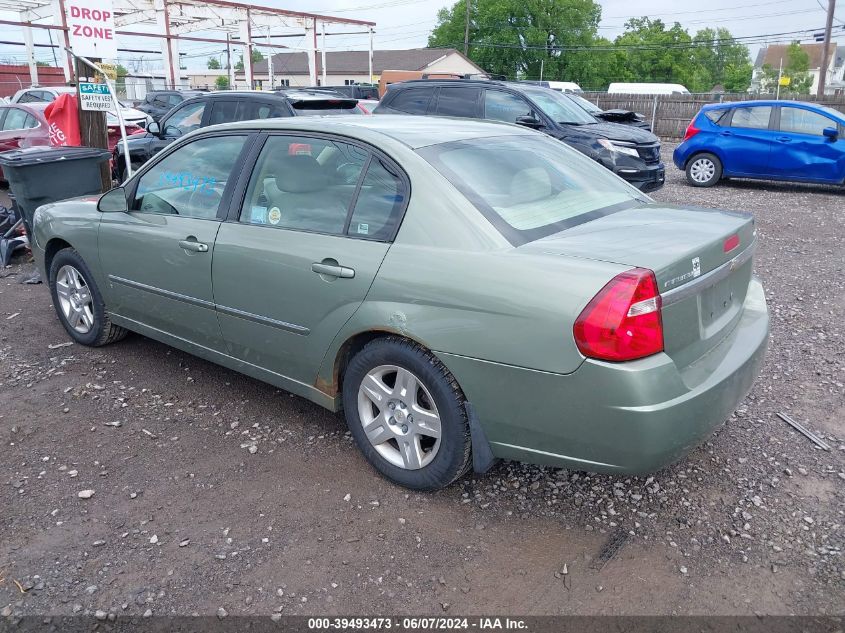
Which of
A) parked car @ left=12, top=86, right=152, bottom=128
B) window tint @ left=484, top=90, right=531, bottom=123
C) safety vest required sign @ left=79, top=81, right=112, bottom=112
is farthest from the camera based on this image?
parked car @ left=12, top=86, right=152, bottom=128

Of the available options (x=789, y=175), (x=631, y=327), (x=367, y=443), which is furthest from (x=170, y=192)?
(x=789, y=175)

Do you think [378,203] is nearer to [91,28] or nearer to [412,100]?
[91,28]

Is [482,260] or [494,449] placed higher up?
[482,260]

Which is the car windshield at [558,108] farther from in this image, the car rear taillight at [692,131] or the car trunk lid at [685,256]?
the car trunk lid at [685,256]

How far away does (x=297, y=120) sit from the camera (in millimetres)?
3812

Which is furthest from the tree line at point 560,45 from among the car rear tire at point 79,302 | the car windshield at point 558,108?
the car rear tire at point 79,302

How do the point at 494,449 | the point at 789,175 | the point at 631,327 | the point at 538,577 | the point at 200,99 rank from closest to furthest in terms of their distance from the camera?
the point at 631,327 < the point at 538,577 < the point at 494,449 < the point at 200,99 < the point at 789,175

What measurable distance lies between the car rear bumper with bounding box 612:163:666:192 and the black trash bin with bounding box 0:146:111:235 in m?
6.96

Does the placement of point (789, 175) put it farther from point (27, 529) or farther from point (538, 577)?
point (27, 529)

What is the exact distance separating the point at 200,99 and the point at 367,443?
27.8 feet

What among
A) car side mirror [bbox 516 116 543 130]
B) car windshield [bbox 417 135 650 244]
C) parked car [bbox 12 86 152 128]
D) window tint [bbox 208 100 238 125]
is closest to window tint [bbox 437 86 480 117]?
car side mirror [bbox 516 116 543 130]

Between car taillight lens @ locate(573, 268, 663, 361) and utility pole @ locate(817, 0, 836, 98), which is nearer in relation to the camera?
car taillight lens @ locate(573, 268, 663, 361)

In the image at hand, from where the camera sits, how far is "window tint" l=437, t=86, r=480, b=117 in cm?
1088

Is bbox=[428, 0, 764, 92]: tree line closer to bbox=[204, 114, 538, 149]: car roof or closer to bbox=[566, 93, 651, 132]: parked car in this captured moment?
bbox=[566, 93, 651, 132]: parked car
